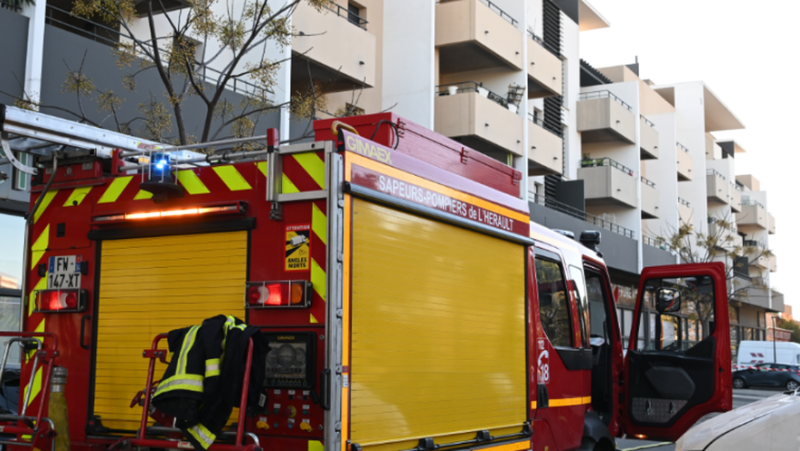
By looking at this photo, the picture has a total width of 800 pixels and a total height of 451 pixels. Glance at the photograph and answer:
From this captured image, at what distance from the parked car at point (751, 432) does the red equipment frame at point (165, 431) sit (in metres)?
2.23

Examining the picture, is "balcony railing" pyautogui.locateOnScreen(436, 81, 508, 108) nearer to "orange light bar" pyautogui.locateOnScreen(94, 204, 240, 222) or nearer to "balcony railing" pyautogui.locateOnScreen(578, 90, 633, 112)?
"balcony railing" pyautogui.locateOnScreen(578, 90, 633, 112)

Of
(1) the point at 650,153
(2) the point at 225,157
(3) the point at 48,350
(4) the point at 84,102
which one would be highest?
(1) the point at 650,153

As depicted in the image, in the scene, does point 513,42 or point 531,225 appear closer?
point 531,225

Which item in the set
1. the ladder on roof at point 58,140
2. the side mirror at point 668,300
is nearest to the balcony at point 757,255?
the side mirror at point 668,300

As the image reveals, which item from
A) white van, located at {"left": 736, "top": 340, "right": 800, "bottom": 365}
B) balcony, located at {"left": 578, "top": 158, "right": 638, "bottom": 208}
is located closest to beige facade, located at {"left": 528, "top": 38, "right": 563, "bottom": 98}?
balcony, located at {"left": 578, "top": 158, "right": 638, "bottom": 208}

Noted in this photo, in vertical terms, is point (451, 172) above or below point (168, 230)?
above

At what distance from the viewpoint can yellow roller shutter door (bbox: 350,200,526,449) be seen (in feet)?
15.1

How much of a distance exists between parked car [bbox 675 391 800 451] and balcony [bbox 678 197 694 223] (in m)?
47.2

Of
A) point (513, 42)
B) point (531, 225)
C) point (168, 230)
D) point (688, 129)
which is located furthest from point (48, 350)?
point (688, 129)

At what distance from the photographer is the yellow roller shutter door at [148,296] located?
4906mm

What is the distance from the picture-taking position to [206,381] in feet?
13.9

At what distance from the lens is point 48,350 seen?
16.9 feet

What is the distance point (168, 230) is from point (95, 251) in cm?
60

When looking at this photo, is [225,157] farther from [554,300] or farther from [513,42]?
[513,42]
